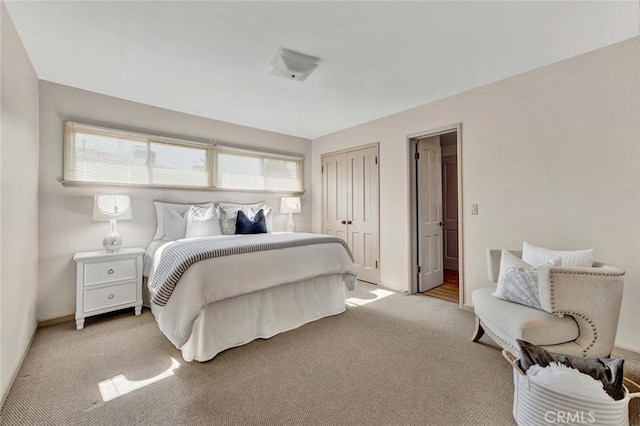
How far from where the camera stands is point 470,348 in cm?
220

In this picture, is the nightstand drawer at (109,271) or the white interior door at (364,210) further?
the white interior door at (364,210)

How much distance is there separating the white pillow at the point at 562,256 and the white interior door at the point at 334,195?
263 cm

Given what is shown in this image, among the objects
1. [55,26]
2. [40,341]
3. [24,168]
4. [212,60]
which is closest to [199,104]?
[212,60]

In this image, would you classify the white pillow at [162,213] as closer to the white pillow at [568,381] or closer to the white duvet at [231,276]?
the white duvet at [231,276]

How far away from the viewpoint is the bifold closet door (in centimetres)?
409

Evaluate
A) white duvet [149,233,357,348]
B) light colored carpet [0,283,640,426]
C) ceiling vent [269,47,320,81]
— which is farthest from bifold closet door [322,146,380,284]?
ceiling vent [269,47,320,81]

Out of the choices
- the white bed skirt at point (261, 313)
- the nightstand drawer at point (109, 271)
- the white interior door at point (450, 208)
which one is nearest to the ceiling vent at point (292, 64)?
the white bed skirt at point (261, 313)

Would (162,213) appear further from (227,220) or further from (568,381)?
(568,381)

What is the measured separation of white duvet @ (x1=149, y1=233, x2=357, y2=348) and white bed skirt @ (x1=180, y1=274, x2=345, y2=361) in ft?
0.40

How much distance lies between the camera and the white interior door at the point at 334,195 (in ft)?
14.8

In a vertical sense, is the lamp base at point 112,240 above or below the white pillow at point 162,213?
below

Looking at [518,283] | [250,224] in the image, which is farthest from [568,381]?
[250,224]

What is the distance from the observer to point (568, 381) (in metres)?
1.26

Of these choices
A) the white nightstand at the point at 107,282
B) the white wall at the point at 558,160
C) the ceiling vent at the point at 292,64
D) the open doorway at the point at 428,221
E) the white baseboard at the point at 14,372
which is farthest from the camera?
the open doorway at the point at 428,221
